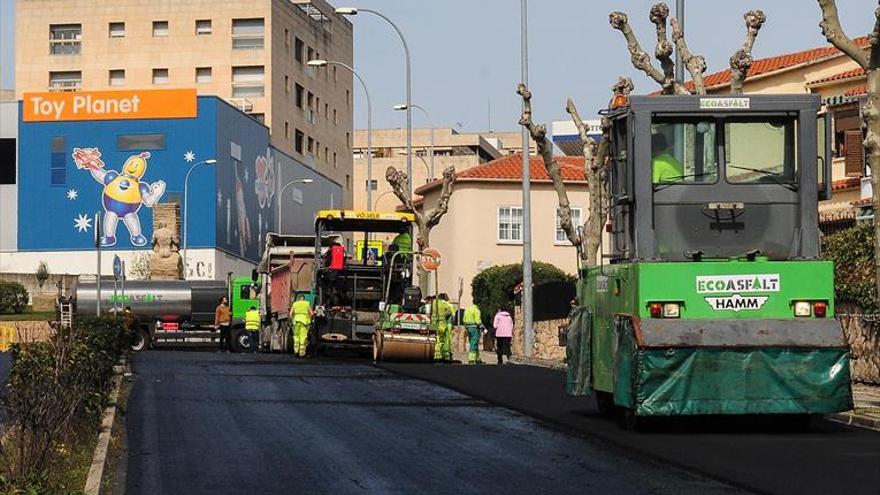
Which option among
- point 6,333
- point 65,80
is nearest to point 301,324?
point 6,333

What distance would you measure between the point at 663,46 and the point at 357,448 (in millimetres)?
22590

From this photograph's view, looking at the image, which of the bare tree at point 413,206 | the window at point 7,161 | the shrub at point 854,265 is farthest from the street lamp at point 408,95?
the window at point 7,161

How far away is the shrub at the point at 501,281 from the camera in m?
62.2

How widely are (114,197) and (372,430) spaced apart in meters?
77.7

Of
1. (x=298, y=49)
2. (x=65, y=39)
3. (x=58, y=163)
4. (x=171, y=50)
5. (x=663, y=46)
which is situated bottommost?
(x=663, y=46)

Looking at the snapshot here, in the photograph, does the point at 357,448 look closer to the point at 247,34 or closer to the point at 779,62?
the point at 779,62

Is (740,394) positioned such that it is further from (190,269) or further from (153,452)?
(190,269)

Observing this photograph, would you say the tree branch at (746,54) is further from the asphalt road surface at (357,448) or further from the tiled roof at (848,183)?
the asphalt road surface at (357,448)

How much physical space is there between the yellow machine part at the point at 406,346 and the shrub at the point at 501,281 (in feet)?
75.7

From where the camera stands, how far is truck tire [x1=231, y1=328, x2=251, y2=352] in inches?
2156

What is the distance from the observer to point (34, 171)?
→ 93875 millimetres

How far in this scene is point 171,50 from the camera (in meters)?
116

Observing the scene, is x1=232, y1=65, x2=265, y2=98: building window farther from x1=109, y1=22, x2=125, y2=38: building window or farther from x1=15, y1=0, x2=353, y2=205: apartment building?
x1=109, y1=22, x2=125, y2=38: building window

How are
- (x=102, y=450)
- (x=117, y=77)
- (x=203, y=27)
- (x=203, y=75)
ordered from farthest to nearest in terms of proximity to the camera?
(x=117, y=77), (x=203, y=75), (x=203, y=27), (x=102, y=450)
